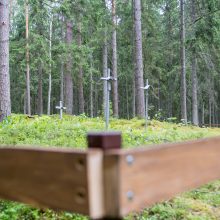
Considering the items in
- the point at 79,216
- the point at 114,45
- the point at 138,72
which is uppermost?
the point at 114,45

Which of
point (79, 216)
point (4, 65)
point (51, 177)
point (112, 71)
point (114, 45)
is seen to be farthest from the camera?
point (112, 71)

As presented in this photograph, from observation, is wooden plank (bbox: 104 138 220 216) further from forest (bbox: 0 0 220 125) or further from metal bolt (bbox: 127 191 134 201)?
forest (bbox: 0 0 220 125)

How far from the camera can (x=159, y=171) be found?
5.02 ft

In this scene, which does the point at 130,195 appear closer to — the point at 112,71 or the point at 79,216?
the point at 79,216

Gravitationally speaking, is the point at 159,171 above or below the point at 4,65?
below

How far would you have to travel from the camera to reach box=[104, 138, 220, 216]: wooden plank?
54.3 inches

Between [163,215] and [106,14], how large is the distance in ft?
50.9

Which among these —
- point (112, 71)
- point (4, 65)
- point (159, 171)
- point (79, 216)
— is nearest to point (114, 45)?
point (112, 71)

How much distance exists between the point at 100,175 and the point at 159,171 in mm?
302

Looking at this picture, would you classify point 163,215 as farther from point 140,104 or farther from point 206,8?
point 206,8

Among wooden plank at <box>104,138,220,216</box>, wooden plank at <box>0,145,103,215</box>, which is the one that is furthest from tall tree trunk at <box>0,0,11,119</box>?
wooden plank at <box>104,138,220,216</box>

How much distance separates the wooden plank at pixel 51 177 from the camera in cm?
136

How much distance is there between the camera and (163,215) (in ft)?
13.4

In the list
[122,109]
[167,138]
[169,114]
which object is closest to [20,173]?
[167,138]
